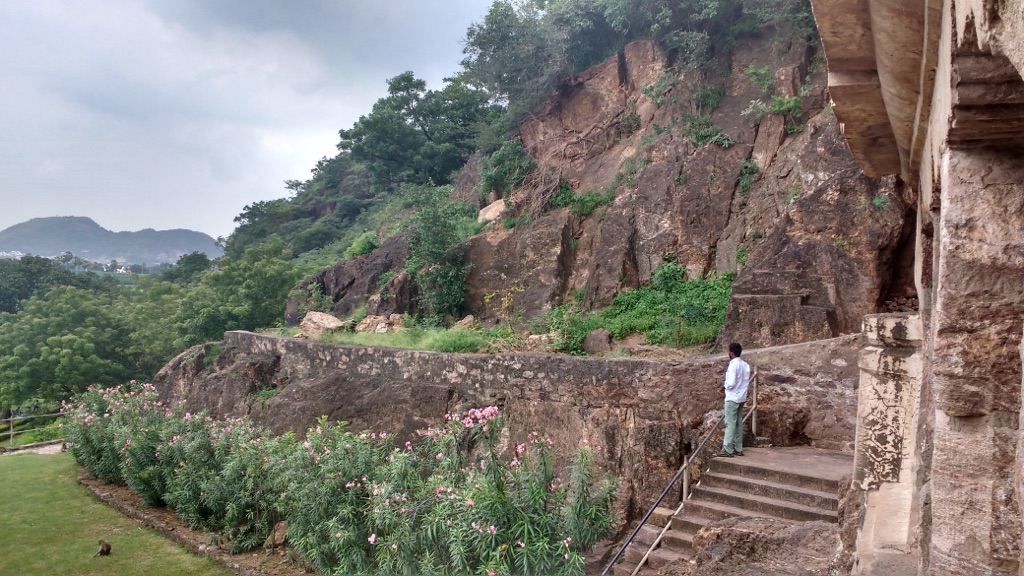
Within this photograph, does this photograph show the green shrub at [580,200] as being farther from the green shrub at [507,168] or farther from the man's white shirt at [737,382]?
the man's white shirt at [737,382]

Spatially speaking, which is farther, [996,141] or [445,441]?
[445,441]

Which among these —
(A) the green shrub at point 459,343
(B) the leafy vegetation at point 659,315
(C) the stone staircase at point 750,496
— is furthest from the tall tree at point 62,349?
(C) the stone staircase at point 750,496

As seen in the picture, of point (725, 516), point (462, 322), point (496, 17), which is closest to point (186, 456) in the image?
point (462, 322)

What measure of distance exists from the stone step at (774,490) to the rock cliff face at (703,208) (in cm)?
398

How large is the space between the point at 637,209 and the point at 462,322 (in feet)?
14.6

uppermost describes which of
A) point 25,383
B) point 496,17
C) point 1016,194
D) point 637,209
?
point 496,17

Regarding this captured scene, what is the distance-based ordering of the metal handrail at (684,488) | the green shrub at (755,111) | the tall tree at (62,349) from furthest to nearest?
the tall tree at (62,349)
the green shrub at (755,111)
the metal handrail at (684,488)

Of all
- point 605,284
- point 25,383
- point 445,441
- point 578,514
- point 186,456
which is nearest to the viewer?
point 578,514

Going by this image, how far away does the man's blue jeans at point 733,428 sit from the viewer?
7.14m

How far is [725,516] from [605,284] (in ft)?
25.6

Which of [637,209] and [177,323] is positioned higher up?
[637,209]

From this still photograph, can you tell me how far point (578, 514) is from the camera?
20.8 ft

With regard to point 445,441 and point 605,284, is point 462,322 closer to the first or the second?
point 605,284

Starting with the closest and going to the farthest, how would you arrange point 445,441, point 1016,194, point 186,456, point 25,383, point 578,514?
1. point 1016,194
2. point 578,514
3. point 445,441
4. point 186,456
5. point 25,383
